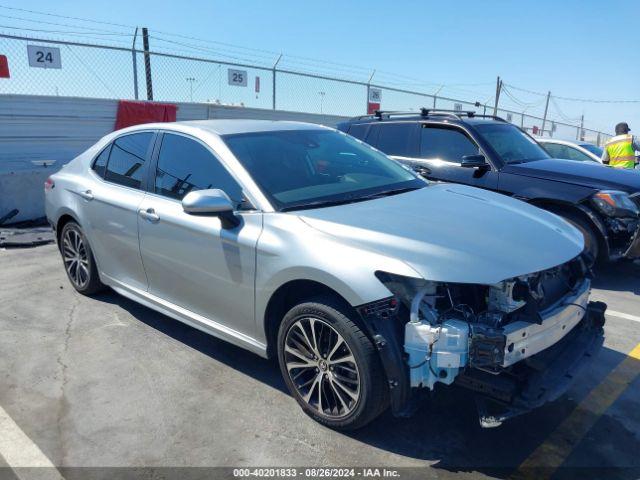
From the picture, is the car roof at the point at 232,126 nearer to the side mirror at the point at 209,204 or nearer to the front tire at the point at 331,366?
the side mirror at the point at 209,204

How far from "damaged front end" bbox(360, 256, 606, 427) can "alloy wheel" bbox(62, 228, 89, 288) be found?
339cm

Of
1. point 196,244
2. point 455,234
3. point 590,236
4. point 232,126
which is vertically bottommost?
point 590,236

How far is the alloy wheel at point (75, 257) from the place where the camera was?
4.95 meters

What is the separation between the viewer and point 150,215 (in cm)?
382

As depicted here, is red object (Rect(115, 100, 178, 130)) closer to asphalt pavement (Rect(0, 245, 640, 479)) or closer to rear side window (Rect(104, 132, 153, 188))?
rear side window (Rect(104, 132, 153, 188))

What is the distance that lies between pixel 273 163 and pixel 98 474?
2143 mm

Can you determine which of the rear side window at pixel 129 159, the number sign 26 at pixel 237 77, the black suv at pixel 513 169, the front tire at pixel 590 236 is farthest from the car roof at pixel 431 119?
the number sign 26 at pixel 237 77

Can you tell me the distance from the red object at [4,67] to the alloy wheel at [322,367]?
28.2ft

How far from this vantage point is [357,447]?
9.43 feet

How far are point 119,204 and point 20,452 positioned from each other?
1.98 meters

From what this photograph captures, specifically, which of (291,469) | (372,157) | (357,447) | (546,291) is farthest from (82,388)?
(546,291)

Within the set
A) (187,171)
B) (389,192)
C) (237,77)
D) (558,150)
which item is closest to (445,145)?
(389,192)

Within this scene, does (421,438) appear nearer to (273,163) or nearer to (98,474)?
(98,474)

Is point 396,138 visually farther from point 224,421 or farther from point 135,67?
point 135,67
